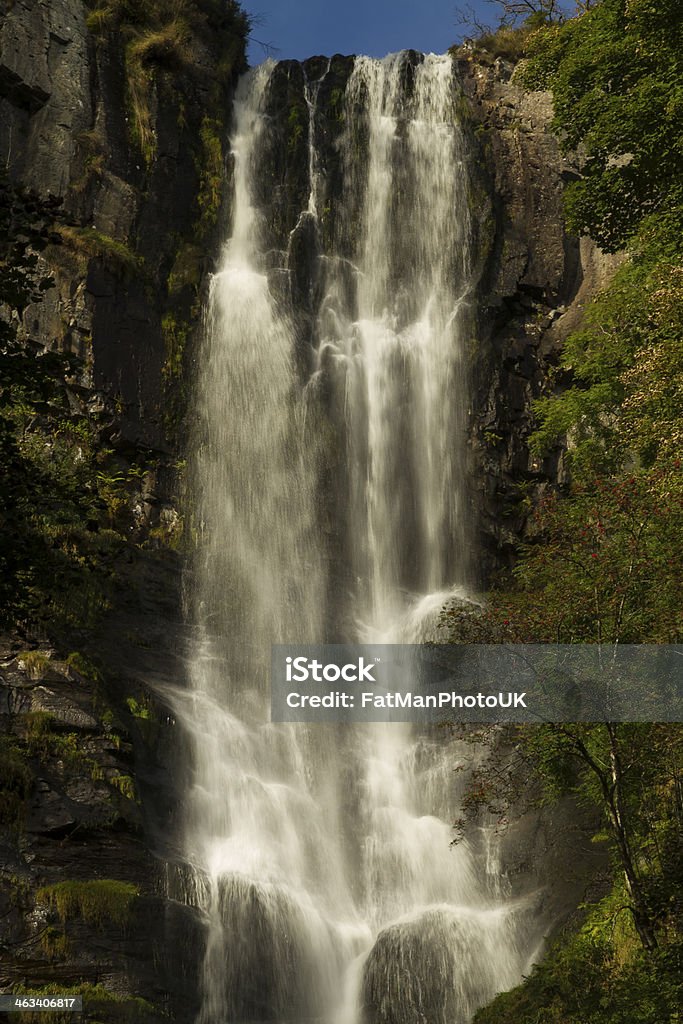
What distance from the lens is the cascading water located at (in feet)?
59.5

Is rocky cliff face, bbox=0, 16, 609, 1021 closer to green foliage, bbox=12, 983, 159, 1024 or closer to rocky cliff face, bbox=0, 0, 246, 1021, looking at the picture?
rocky cliff face, bbox=0, 0, 246, 1021

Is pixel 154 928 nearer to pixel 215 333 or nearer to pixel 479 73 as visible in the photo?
pixel 215 333

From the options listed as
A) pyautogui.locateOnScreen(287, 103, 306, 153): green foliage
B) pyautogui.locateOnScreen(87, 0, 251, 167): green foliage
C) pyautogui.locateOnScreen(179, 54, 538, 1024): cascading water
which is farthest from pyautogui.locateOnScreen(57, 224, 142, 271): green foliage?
pyautogui.locateOnScreen(287, 103, 306, 153): green foliage

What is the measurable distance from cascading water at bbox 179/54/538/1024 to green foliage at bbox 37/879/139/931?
1.59m

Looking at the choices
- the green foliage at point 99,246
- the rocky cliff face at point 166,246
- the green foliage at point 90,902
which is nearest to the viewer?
the green foliage at point 90,902

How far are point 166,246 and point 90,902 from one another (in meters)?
18.1

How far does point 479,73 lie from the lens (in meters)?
34.4

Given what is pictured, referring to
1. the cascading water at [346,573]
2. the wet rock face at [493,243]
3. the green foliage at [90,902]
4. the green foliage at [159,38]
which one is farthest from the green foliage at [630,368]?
the green foliage at [159,38]

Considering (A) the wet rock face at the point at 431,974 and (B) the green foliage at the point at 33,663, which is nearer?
(A) the wet rock face at the point at 431,974

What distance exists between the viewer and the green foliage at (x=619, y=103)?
77.8 ft

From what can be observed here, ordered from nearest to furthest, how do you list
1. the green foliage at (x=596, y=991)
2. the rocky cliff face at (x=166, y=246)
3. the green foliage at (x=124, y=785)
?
the green foliage at (x=596, y=991) < the green foliage at (x=124, y=785) < the rocky cliff face at (x=166, y=246)

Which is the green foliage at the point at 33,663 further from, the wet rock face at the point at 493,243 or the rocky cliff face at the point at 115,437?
the wet rock face at the point at 493,243

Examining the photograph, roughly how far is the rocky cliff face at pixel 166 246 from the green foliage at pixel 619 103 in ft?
11.3

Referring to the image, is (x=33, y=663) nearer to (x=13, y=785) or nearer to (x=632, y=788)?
(x=13, y=785)
